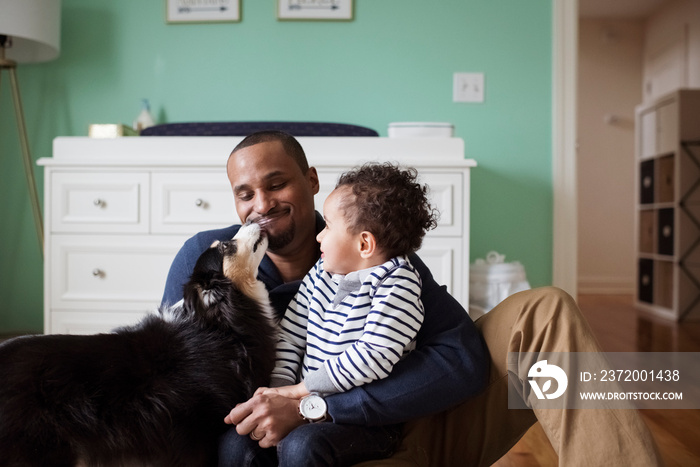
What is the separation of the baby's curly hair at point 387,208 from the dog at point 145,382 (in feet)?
0.93

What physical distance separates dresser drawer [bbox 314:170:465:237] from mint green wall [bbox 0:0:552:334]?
69cm

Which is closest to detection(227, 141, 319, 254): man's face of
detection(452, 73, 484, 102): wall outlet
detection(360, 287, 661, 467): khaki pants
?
detection(360, 287, 661, 467): khaki pants

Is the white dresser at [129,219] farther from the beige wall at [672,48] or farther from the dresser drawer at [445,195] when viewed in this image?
the beige wall at [672,48]

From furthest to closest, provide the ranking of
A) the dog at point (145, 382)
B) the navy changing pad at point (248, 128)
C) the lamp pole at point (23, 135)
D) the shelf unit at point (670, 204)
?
1. the shelf unit at point (670, 204)
2. the lamp pole at point (23, 135)
3. the navy changing pad at point (248, 128)
4. the dog at point (145, 382)

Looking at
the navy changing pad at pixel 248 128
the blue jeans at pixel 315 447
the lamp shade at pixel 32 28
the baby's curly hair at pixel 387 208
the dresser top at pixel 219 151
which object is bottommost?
the blue jeans at pixel 315 447

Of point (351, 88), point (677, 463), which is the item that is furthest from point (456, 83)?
point (677, 463)

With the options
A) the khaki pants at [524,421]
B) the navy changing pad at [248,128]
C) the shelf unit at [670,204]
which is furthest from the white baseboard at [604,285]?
the khaki pants at [524,421]

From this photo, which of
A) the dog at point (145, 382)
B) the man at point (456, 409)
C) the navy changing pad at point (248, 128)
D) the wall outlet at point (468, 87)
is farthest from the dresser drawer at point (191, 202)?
the wall outlet at point (468, 87)

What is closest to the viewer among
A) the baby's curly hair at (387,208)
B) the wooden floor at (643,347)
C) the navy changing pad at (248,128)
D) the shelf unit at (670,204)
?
the baby's curly hair at (387,208)

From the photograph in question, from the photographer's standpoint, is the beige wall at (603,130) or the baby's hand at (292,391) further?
the beige wall at (603,130)

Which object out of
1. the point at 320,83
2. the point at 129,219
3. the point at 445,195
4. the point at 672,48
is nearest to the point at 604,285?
the point at 672,48

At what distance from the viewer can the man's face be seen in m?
1.48

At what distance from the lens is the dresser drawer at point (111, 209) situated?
97.1 inches

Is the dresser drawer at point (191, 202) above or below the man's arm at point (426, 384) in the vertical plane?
above
